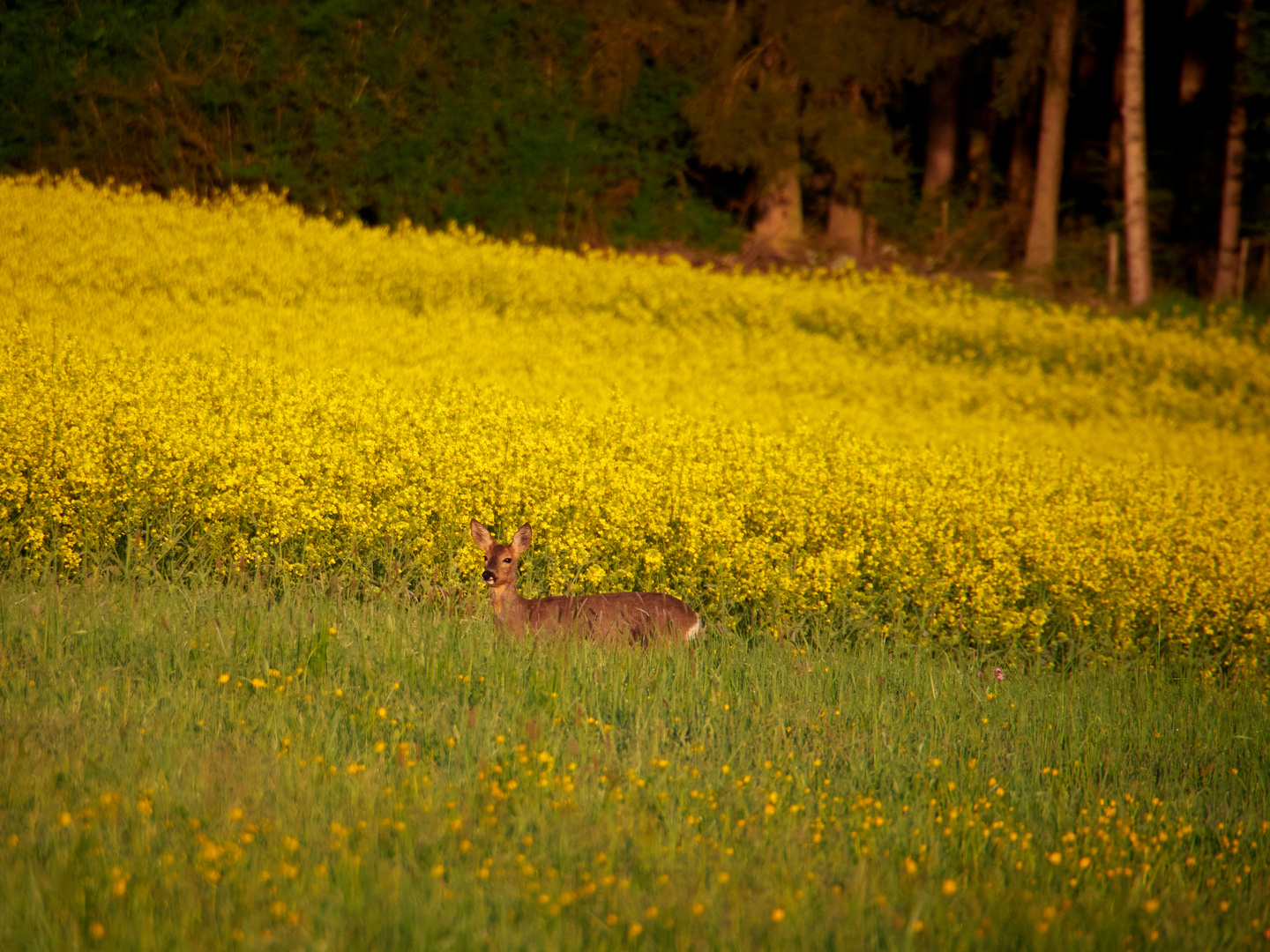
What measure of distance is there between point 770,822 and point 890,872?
0.51 m

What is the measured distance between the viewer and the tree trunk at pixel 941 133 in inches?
1141

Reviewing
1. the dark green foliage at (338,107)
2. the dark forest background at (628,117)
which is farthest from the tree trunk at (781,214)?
the dark green foliage at (338,107)

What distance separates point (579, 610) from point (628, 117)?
56.8ft

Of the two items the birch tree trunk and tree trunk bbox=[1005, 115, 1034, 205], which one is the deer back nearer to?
the birch tree trunk

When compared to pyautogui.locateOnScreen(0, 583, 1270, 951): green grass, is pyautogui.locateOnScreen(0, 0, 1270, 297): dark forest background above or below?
above

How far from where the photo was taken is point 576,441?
9.93m

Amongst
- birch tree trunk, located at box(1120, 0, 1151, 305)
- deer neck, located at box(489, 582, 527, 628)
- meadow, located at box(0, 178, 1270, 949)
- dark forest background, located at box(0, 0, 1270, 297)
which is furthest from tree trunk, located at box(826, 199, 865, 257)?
deer neck, located at box(489, 582, 527, 628)

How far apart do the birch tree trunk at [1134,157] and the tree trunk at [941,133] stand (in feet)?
15.8

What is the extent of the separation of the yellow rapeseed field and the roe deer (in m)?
0.78

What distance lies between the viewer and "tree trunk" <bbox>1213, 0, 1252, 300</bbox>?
26.4 m

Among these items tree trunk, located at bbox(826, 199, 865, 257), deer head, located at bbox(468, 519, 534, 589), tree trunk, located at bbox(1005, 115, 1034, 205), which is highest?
tree trunk, located at bbox(1005, 115, 1034, 205)

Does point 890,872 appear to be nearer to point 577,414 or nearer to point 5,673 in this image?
point 5,673

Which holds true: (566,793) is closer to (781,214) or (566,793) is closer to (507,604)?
(507,604)

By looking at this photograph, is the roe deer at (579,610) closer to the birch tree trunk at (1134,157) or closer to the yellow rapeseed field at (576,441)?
the yellow rapeseed field at (576,441)
